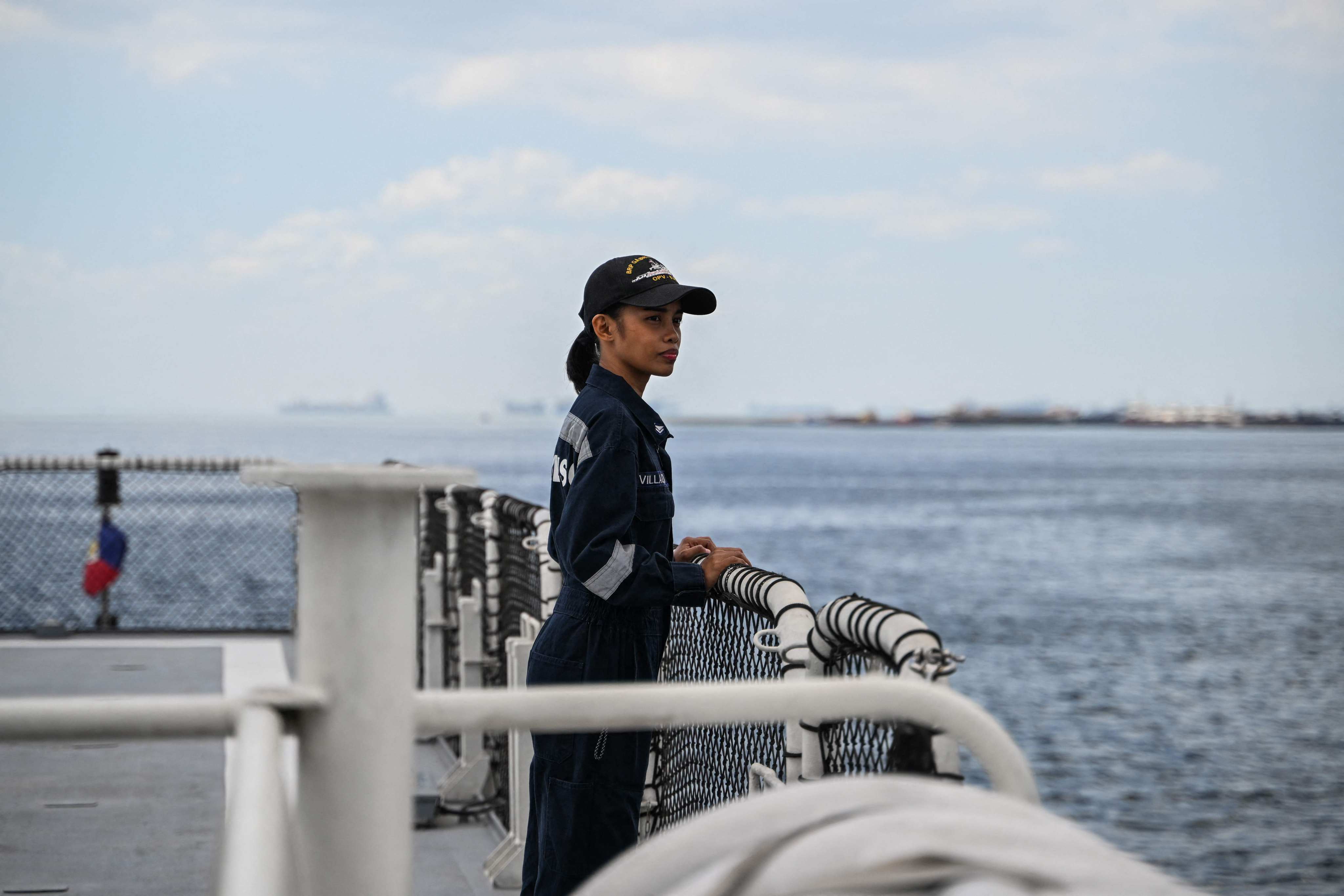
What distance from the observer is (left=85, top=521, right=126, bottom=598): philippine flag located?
36.7ft

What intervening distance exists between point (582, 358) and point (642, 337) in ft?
1.17

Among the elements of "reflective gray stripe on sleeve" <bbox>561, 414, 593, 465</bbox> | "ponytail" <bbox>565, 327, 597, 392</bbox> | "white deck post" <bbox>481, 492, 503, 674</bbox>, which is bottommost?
"white deck post" <bbox>481, 492, 503, 674</bbox>

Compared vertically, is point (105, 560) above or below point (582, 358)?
below

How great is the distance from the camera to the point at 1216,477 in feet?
448

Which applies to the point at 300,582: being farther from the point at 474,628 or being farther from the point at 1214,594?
the point at 1214,594

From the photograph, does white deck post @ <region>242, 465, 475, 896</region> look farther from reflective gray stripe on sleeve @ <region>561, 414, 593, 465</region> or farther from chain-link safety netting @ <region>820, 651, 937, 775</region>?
reflective gray stripe on sleeve @ <region>561, 414, 593, 465</region>

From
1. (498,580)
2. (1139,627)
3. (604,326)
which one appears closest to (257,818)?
(604,326)

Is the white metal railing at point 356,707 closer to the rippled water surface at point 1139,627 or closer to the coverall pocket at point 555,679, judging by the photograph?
the coverall pocket at point 555,679

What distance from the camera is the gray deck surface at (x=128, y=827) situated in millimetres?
4961

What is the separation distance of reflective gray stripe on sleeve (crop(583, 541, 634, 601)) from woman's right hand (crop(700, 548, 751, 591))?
0.29 metres

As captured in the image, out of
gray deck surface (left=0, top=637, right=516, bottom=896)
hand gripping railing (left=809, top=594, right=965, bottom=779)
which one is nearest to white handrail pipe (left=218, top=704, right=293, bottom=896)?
hand gripping railing (left=809, top=594, right=965, bottom=779)

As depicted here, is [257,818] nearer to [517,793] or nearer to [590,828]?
[590,828]

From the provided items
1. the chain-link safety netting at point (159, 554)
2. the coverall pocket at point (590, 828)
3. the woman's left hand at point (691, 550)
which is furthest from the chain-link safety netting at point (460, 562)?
the chain-link safety netting at point (159, 554)

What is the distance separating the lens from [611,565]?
10.6ft
